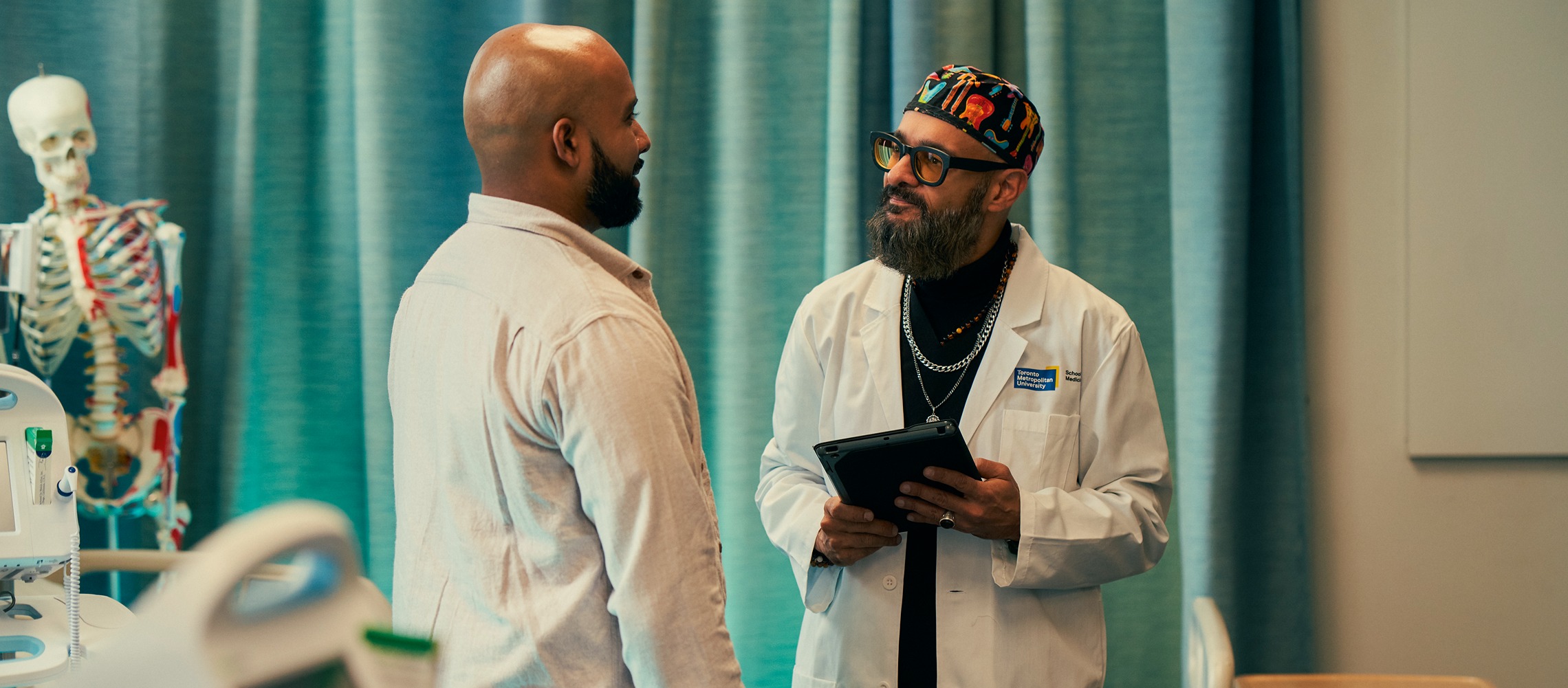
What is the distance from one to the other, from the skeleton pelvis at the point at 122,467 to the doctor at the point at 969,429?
4.52ft

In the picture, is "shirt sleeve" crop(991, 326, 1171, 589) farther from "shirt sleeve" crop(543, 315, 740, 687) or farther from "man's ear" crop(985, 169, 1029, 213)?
"shirt sleeve" crop(543, 315, 740, 687)

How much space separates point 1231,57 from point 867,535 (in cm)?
141

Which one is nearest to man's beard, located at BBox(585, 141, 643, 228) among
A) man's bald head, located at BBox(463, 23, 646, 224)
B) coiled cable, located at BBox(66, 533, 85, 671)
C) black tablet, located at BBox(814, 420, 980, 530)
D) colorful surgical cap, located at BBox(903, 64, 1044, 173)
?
man's bald head, located at BBox(463, 23, 646, 224)

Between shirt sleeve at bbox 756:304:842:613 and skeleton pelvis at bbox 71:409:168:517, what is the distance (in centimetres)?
136

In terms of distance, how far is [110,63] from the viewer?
254cm

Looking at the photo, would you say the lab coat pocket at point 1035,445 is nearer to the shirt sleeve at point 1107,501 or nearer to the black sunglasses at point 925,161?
the shirt sleeve at point 1107,501

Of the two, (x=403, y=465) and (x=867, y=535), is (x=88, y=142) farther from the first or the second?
(x=867, y=535)

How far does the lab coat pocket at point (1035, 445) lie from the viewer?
5.44 ft

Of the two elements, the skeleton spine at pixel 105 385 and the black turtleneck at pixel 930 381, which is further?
the skeleton spine at pixel 105 385

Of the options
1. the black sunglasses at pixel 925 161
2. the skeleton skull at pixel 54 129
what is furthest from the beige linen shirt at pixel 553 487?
the skeleton skull at pixel 54 129

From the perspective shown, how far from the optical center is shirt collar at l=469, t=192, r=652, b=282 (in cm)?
120

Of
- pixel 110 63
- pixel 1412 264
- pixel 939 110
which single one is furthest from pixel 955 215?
pixel 110 63

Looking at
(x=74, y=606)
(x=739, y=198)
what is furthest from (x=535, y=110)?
(x=739, y=198)

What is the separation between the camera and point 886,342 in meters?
1.75
